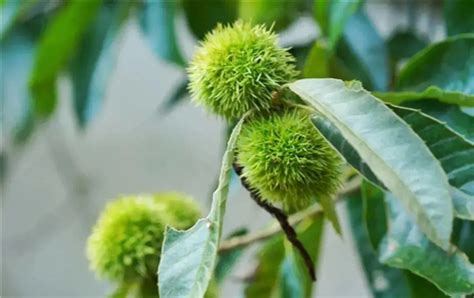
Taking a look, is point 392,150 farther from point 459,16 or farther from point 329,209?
point 459,16

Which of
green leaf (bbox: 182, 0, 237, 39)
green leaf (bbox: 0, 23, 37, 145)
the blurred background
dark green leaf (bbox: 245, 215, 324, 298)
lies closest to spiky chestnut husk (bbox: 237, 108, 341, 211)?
dark green leaf (bbox: 245, 215, 324, 298)

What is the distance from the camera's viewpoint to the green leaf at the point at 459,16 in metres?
0.54

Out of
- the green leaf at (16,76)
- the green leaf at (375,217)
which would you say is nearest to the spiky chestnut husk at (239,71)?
the green leaf at (375,217)

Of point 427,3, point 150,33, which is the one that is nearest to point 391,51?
point 150,33

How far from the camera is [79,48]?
79cm

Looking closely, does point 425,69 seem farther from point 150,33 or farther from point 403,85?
point 150,33

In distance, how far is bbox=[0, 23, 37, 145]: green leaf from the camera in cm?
85

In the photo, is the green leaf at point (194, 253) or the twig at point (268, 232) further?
the twig at point (268, 232)

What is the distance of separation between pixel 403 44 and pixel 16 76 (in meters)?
0.38

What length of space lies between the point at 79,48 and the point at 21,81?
94 millimetres

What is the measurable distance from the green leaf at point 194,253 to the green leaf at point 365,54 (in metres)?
0.30

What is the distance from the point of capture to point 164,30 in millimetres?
663

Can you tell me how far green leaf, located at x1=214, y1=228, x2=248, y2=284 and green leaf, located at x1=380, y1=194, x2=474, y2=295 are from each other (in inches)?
5.9

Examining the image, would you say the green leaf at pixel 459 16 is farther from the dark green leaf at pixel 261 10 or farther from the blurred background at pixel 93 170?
the blurred background at pixel 93 170
